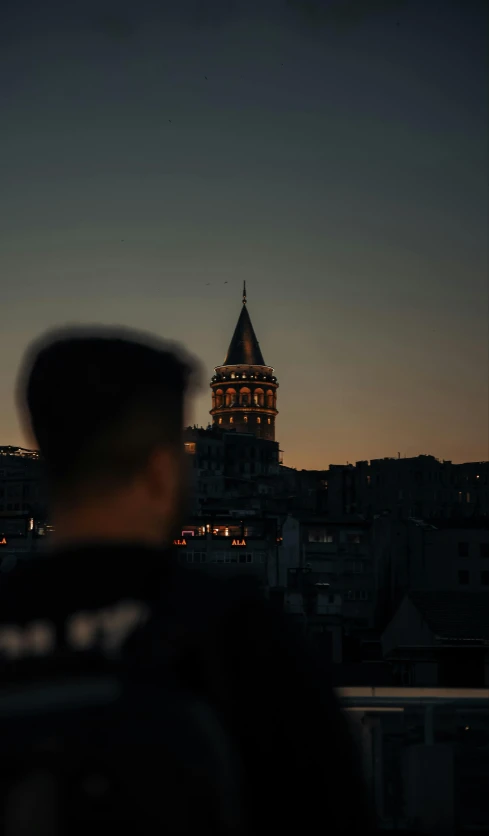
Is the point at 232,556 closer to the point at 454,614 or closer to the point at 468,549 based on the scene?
the point at 468,549

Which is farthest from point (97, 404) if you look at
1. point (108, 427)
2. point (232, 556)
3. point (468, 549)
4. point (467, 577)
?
point (468, 549)

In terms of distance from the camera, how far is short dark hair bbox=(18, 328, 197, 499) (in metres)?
1.56

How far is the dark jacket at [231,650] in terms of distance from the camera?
1.37 metres

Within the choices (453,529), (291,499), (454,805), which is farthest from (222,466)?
(454,805)

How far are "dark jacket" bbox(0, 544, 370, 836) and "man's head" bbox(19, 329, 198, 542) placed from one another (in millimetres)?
113

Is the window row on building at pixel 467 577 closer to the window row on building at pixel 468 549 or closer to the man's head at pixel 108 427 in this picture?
the window row on building at pixel 468 549

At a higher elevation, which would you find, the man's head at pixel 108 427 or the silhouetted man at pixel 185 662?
the man's head at pixel 108 427

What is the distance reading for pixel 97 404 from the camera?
1564 millimetres

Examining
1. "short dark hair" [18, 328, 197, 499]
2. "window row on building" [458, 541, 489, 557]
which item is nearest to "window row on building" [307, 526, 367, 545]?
"window row on building" [458, 541, 489, 557]

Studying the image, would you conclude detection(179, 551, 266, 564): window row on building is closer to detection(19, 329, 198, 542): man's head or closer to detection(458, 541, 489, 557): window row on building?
detection(458, 541, 489, 557): window row on building

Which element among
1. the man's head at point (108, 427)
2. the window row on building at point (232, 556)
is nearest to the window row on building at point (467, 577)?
the window row on building at point (232, 556)

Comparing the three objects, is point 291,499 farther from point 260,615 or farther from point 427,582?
point 260,615

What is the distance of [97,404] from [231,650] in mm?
376

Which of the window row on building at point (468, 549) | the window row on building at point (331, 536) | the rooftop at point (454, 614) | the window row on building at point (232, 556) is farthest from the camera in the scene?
the window row on building at point (468, 549)
